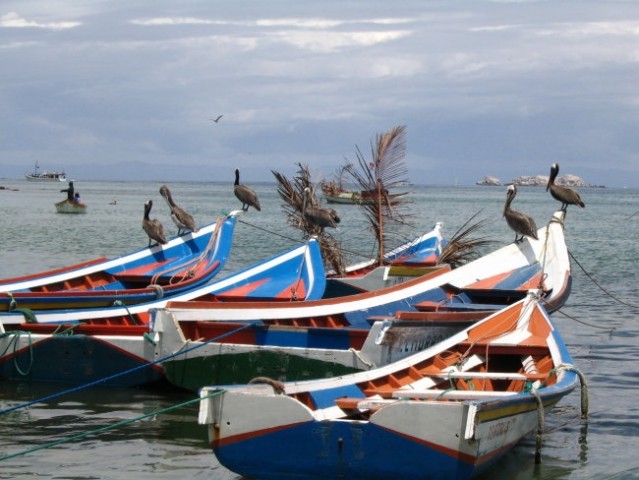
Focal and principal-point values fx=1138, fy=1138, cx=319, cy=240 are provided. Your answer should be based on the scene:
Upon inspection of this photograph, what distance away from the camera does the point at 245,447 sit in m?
8.52

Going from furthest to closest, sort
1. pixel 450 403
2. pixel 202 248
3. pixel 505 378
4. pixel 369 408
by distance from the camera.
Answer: pixel 202 248 → pixel 505 378 → pixel 369 408 → pixel 450 403

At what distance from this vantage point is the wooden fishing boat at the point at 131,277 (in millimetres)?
14562

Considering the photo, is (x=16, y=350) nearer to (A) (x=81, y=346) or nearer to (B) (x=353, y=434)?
(A) (x=81, y=346)

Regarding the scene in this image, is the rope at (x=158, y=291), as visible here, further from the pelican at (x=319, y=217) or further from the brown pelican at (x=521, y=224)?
the brown pelican at (x=521, y=224)

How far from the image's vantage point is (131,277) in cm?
1727

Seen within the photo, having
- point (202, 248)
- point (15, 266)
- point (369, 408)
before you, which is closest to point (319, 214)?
point (202, 248)

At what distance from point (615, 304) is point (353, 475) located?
641 inches

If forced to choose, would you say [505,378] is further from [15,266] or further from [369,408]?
[15,266]

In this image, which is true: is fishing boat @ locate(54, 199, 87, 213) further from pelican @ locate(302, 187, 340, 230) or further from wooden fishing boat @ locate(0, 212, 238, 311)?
wooden fishing boat @ locate(0, 212, 238, 311)

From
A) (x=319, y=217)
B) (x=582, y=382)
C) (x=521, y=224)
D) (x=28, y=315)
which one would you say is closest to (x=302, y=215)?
(x=319, y=217)

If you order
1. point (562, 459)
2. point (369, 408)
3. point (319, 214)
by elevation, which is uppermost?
point (319, 214)

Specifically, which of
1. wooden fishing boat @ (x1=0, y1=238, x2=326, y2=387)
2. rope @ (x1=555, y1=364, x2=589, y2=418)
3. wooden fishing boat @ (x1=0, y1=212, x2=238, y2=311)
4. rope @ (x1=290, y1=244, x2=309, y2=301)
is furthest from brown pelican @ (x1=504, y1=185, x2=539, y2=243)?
wooden fishing boat @ (x1=0, y1=238, x2=326, y2=387)

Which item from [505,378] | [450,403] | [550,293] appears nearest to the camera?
[450,403]

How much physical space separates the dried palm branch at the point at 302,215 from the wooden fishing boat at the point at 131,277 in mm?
1869
